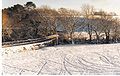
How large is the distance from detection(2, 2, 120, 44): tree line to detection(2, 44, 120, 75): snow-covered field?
6.5 inches

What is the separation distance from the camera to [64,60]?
3.65m

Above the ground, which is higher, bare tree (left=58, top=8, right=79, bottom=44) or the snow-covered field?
bare tree (left=58, top=8, right=79, bottom=44)

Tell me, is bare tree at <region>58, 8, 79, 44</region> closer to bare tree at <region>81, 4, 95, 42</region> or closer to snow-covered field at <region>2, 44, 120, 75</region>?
bare tree at <region>81, 4, 95, 42</region>

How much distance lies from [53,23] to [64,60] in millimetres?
585

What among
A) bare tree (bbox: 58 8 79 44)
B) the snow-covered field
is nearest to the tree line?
bare tree (bbox: 58 8 79 44)

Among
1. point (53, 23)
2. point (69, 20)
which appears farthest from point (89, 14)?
point (53, 23)

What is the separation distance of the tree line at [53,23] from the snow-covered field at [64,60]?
164 mm

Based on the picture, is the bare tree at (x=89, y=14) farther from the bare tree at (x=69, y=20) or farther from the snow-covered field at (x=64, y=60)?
the snow-covered field at (x=64, y=60)

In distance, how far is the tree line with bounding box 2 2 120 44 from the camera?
12.7 feet

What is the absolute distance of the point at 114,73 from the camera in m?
3.05

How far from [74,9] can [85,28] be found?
1.11ft

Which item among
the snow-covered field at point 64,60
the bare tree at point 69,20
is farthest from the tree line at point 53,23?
the snow-covered field at point 64,60

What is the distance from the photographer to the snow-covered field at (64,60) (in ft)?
10.7

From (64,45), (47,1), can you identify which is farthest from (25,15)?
(64,45)
